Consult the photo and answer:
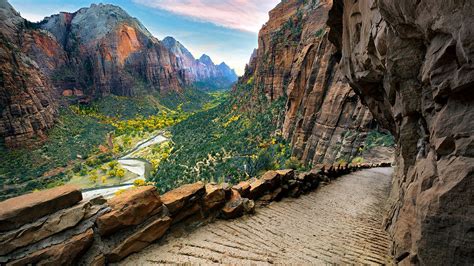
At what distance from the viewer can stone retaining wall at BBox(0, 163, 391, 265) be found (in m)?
3.62

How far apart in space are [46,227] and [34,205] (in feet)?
1.35

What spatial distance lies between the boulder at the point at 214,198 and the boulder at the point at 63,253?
9.58 feet

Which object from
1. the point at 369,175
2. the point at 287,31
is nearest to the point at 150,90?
the point at 287,31

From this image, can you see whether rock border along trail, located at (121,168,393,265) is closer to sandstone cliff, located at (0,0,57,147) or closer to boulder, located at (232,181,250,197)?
boulder, located at (232,181,250,197)

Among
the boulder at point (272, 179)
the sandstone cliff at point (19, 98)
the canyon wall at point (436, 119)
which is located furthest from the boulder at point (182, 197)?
the sandstone cliff at point (19, 98)

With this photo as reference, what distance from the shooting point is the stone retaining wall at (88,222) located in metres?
3.62

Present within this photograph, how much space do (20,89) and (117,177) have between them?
46.9 metres

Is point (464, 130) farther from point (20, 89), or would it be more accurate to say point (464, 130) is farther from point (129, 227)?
point (20, 89)

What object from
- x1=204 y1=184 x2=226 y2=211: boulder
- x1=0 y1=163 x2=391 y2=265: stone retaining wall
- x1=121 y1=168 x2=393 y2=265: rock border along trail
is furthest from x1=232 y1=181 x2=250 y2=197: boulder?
x1=0 y1=163 x2=391 y2=265: stone retaining wall

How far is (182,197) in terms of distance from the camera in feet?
19.2

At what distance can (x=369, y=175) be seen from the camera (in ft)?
57.9

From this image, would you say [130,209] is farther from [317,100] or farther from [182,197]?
[317,100]

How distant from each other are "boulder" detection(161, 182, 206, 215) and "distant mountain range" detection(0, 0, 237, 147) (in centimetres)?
8773

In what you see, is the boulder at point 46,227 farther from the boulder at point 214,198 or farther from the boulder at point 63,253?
the boulder at point 214,198
